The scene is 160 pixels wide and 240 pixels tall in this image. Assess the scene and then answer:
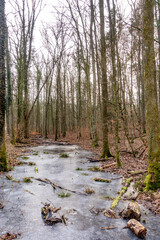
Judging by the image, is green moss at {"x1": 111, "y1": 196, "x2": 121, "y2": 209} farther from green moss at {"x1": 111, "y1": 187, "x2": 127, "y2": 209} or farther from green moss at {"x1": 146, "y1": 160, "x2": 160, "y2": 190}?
green moss at {"x1": 146, "y1": 160, "x2": 160, "y2": 190}

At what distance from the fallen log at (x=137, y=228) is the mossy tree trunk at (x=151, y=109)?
1.95m

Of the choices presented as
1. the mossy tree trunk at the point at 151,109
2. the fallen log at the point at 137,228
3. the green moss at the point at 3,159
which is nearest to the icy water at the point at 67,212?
the fallen log at the point at 137,228

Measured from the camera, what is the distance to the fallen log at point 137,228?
3434mm

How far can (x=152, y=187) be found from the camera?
5.36 metres

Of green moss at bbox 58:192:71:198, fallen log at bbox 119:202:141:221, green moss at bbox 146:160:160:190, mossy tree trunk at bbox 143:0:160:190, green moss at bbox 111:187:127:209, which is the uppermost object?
mossy tree trunk at bbox 143:0:160:190

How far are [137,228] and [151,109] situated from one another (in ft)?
10.5

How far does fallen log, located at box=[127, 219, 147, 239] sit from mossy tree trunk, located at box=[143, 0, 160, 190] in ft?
6.39

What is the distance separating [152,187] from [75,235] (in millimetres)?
2864

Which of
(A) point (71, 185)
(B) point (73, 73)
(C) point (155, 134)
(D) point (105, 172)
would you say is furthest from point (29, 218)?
(B) point (73, 73)

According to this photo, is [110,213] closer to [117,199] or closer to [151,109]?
[117,199]

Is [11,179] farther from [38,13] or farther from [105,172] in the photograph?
[38,13]

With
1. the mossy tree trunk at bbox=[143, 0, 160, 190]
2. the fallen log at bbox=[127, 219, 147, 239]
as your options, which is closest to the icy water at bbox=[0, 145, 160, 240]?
the fallen log at bbox=[127, 219, 147, 239]

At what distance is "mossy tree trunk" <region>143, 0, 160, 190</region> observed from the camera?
537 centimetres

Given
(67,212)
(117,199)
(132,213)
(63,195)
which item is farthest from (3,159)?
(132,213)
